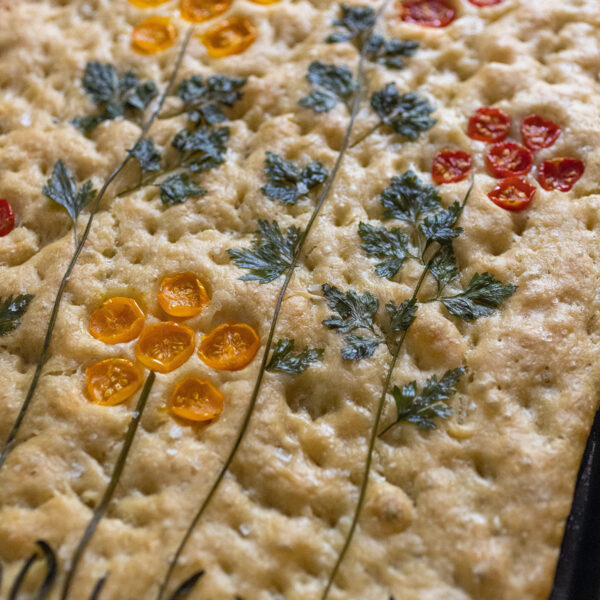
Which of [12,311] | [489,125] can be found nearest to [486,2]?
[489,125]

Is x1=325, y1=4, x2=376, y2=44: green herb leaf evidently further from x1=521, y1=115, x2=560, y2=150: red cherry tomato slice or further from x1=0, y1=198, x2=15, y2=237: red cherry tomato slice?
x1=0, y1=198, x2=15, y2=237: red cherry tomato slice

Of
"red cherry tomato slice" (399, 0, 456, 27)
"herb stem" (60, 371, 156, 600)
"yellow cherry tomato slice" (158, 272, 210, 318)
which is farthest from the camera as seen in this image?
"red cherry tomato slice" (399, 0, 456, 27)

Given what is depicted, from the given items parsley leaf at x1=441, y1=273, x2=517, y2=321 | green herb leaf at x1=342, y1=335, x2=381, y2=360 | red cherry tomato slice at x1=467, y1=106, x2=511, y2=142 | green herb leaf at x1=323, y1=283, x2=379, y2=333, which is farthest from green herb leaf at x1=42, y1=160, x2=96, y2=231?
red cherry tomato slice at x1=467, y1=106, x2=511, y2=142

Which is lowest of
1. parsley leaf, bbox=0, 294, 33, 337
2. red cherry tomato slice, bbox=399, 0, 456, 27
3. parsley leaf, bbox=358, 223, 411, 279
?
parsley leaf, bbox=0, 294, 33, 337

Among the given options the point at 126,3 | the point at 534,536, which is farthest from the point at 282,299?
the point at 126,3

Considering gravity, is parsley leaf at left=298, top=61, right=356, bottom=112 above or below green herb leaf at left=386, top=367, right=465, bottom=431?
above

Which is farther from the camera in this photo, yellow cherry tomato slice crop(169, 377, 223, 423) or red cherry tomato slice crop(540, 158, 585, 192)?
A: red cherry tomato slice crop(540, 158, 585, 192)
